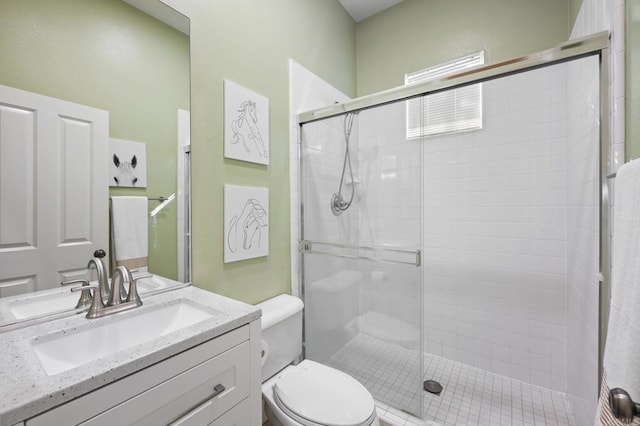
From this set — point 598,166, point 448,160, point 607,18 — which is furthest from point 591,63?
point 448,160

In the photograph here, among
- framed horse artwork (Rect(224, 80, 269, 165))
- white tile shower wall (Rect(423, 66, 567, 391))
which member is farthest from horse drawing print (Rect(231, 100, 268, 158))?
white tile shower wall (Rect(423, 66, 567, 391))

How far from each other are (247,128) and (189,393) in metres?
1.26

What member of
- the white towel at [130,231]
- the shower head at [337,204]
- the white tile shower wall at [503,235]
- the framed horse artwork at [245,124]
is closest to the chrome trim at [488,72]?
the framed horse artwork at [245,124]

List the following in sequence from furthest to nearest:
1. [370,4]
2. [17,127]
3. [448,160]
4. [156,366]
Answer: [370,4], [448,160], [17,127], [156,366]

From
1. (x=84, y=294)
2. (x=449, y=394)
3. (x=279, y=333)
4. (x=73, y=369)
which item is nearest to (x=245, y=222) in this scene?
(x=279, y=333)

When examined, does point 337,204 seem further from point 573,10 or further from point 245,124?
point 573,10

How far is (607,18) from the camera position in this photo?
108 cm

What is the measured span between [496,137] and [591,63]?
0.85 metres

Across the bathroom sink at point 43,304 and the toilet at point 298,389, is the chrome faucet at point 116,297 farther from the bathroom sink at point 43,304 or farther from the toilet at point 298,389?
the toilet at point 298,389

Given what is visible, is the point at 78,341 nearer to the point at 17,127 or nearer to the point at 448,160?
the point at 17,127

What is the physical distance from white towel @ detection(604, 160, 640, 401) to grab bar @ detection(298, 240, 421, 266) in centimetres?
90

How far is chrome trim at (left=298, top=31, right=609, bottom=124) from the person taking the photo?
1.08m

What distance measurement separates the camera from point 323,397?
119cm

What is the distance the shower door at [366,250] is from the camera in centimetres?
161
